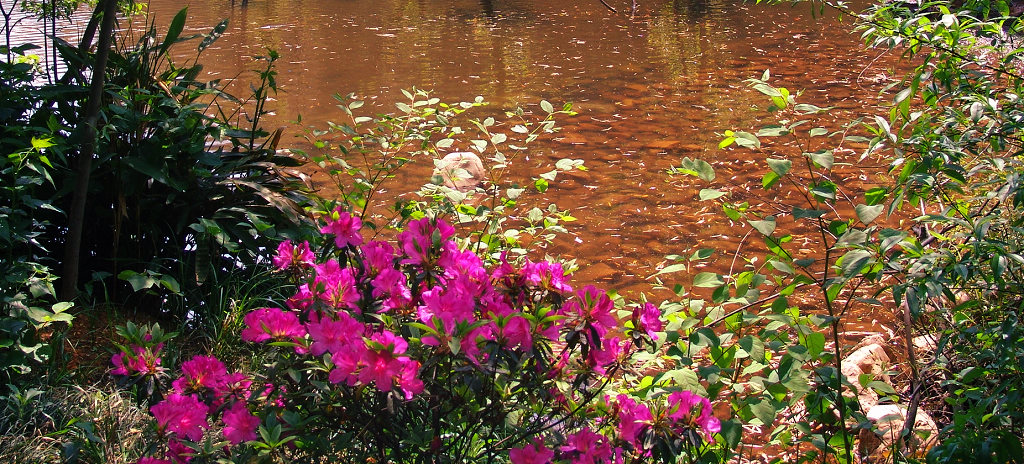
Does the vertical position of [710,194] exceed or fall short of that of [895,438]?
it exceeds it

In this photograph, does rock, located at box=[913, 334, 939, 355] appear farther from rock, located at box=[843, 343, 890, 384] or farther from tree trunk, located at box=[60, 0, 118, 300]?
tree trunk, located at box=[60, 0, 118, 300]

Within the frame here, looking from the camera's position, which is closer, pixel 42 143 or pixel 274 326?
pixel 274 326

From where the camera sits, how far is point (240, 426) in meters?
1.78

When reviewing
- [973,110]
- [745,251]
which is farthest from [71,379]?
[745,251]

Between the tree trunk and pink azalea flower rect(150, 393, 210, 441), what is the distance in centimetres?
150

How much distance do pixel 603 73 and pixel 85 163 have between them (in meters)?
7.32

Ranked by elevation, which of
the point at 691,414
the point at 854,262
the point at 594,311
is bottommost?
the point at 691,414

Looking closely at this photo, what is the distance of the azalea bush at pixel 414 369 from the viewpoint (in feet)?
5.44

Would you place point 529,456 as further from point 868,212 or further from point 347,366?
point 868,212

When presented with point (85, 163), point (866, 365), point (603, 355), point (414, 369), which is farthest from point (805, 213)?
point (85, 163)

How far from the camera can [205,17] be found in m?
13.8

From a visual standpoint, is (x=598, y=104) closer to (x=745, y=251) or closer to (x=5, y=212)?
(x=745, y=251)

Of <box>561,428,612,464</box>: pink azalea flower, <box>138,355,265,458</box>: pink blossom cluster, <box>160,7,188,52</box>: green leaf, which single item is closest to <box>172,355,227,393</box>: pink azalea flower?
<box>138,355,265,458</box>: pink blossom cluster

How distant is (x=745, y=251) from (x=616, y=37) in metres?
7.51
